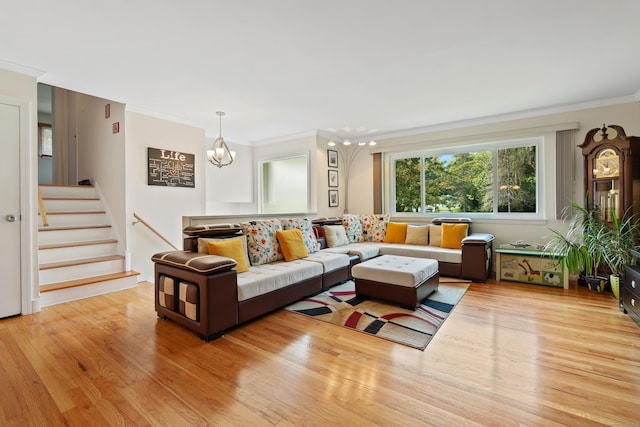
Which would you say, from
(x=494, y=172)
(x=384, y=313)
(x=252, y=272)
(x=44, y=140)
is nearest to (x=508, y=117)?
(x=494, y=172)

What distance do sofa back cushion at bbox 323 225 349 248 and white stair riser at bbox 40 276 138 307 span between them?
273 cm

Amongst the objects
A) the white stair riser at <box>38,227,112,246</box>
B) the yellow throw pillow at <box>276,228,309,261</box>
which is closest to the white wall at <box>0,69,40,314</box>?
the white stair riser at <box>38,227,112,246</box>

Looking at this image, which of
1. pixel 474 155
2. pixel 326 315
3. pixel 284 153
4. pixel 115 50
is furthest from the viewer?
pixel 284 153

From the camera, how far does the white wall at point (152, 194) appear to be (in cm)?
416

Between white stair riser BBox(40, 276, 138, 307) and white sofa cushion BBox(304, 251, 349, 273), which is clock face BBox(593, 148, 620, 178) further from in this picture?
white stair riser BBox(40, 276, 138, 307)

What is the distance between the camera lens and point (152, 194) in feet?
14.4

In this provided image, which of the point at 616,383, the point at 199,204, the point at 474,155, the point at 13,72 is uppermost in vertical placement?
the point at 13,72

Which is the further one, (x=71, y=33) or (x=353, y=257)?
(x=353, y=257)

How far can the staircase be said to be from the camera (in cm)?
344

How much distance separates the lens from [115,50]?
2598mm

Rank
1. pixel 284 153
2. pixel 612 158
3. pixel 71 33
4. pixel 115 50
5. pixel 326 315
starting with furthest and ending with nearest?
pixel 284 153
pixel 612 158
pixel 326 315
pixel 115 50
pixel 71 33

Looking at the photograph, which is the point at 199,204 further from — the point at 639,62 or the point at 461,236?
the point at 639,62

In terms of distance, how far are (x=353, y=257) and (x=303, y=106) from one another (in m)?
2.22

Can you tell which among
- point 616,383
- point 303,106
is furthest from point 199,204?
point 616,383
